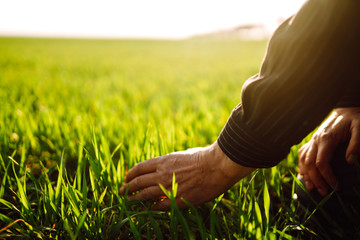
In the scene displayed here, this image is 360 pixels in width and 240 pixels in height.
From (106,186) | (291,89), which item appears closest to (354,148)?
(291,89)

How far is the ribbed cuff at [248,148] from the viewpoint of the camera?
75 centimetres

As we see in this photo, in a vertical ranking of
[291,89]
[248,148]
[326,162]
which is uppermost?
[291,89]

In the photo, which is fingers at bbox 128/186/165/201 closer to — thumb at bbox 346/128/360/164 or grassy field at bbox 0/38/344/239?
grassy field at bbox 0/38/344/239

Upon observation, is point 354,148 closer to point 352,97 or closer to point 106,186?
point 352,97

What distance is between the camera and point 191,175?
0.87 meters

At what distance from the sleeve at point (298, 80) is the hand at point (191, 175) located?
70 millimetres

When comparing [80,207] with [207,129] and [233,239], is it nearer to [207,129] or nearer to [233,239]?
[233,239]

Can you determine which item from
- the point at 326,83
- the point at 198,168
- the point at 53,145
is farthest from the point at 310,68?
the point at 53,145

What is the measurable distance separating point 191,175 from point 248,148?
8.9 inches

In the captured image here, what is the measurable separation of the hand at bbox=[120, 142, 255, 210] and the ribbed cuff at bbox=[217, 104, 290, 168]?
40mm

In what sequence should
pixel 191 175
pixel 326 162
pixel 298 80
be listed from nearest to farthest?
pixel 298 80, pixel 191 175, pixel 326 162

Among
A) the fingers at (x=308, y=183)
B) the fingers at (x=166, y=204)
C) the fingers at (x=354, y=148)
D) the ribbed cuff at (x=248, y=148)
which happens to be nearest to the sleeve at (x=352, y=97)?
the fingers at (x=354, y=148)

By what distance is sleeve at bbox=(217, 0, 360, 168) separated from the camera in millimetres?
656

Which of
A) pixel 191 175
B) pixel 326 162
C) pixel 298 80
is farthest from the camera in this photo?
pixel 326 162
